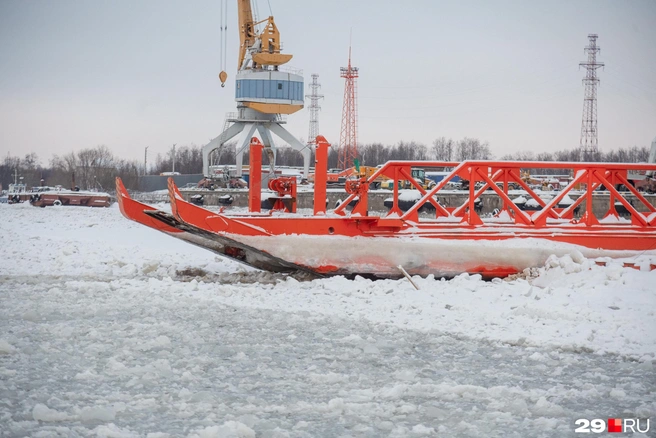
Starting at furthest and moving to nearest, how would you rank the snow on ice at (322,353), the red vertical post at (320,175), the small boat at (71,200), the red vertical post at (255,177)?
the small boat at (71,200)
the red vertical post at (255,177)
the red vertical post at (320,175)
the snow on ice at (322,353)

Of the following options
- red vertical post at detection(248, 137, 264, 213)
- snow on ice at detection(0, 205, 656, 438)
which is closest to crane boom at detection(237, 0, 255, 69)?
red vertical post at detection(248, 137, 264, 213)

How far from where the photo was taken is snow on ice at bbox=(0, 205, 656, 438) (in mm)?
5121

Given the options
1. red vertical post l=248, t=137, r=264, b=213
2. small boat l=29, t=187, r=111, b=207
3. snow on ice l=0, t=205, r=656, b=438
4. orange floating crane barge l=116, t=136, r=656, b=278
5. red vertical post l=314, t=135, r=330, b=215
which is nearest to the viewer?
snow on ice l=0, t=205, r=656, b=438

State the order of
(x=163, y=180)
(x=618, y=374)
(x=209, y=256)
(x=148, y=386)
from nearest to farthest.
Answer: (x=148, y=386)
(x=618, y=374)
(x=209, y=256)
(x=163, y=180)

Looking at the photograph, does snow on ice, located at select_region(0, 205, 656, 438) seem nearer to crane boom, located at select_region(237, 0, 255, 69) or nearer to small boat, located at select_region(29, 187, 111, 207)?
small boat, located at select_region(29, 187, 111, 207)

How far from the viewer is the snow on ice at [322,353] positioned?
5.12 metres

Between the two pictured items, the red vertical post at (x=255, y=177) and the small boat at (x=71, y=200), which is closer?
the red vertical post at (x=255, y=177)

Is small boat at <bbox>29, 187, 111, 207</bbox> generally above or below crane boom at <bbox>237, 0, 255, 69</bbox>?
below

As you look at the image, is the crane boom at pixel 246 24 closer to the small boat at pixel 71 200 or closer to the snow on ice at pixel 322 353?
the small boat at pixel 71 200

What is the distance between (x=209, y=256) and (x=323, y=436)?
31.7 ft

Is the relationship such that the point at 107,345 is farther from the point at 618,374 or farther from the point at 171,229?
the point at 618,374

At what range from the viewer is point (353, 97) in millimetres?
64375

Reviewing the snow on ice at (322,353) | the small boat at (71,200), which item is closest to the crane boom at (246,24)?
the small boat at (71,200)

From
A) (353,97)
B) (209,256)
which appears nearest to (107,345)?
(209,256)
